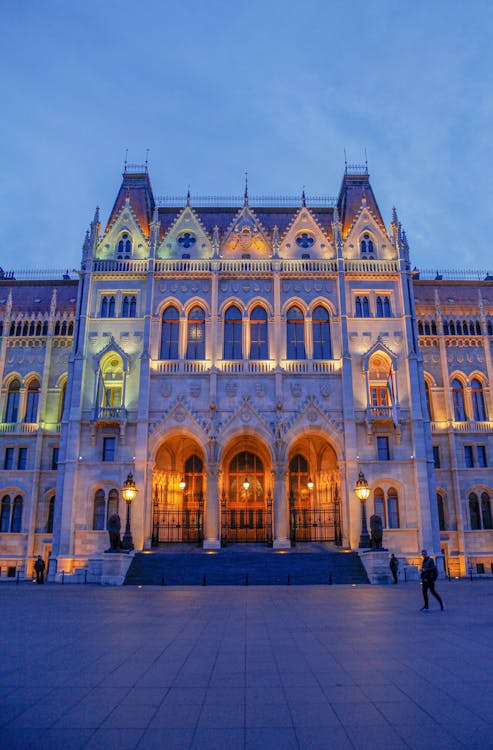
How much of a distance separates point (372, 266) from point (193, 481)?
65.6 ft

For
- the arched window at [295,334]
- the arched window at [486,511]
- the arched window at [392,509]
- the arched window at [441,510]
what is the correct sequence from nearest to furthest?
the arched window at [392,509], the arched window at [295,334], the arched window at [486,511], the arched window at [441,510]

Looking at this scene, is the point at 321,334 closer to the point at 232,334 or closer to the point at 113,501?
the point at 232,334

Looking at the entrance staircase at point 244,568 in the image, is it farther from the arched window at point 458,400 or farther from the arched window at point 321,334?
the arched window at point 458,400

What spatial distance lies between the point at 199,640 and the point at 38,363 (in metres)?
34.6

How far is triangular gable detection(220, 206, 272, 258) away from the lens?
134 feet

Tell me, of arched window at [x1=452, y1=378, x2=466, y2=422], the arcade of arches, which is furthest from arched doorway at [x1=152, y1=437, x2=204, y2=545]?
arched window at [x1=452, y1=378, x2=466, y2=422]

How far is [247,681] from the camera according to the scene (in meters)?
8.04

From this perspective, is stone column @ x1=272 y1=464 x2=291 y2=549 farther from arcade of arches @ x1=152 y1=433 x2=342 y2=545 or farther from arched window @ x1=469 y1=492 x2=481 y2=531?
arched window @ x1=469 y1=492 x2=481 y2=531

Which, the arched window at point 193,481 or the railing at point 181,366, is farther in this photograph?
the arched window at point 193,481

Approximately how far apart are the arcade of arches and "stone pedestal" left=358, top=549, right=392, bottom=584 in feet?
23.3

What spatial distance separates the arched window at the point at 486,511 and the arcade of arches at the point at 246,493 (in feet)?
36.3

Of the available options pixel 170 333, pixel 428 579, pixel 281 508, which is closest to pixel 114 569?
pixel 281 508

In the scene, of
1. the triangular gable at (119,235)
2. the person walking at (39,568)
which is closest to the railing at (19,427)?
the person walking at (39,568)

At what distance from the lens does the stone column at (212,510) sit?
111ft
